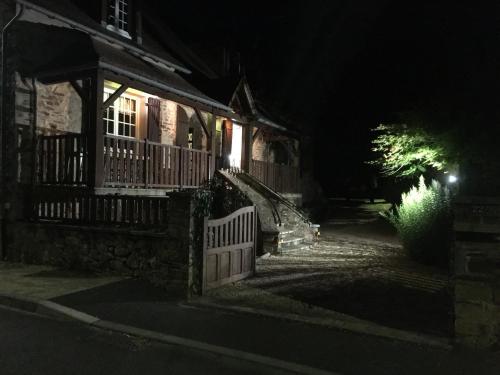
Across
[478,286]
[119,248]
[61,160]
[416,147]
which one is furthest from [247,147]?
[478,286]

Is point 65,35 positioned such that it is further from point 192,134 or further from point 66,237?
point 192,134

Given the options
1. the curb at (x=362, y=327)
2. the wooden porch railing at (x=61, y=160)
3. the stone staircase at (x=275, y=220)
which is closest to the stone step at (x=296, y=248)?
the stone staircase at (x=275, y=220)

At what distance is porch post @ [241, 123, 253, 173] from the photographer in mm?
17822

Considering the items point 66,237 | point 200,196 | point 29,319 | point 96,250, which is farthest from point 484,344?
point 66,237

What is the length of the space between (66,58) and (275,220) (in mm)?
7151

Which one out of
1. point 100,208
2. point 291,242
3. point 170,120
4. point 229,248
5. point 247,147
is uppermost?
point 170,120

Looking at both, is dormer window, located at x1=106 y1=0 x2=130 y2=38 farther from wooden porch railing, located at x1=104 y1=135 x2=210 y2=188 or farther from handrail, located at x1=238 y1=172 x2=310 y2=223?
handrail, located at x1=238 y1=172 x2=310 y2=223

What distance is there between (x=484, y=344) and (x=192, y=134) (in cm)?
1434

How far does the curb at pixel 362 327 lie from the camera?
5375 mm

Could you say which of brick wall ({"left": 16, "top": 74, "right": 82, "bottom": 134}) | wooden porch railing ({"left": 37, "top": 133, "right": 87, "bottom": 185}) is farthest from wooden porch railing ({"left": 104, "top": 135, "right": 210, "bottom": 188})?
brick wall ({"left": 16, "top": 74, "right": 82, "bottom": 134})

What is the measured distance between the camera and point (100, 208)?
372 inches

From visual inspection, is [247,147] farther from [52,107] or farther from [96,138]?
[96,138]

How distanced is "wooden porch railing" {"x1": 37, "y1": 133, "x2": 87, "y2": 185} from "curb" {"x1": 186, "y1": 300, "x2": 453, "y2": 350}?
5840 millimetres

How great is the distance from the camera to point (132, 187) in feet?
38.6
